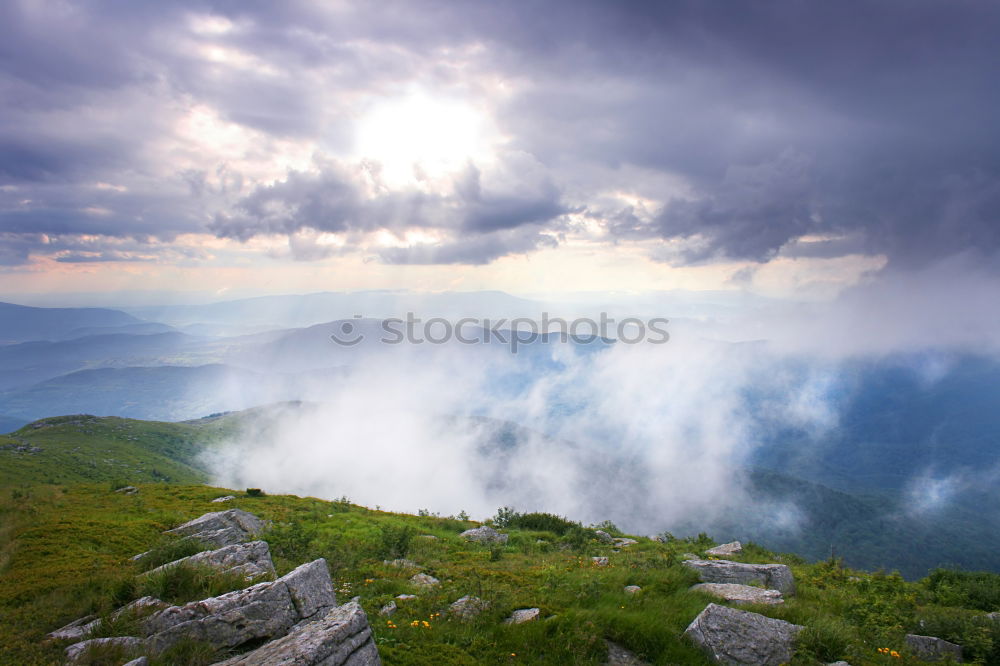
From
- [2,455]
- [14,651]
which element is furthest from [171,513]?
[2,455]

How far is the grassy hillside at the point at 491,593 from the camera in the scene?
9961 millimetres

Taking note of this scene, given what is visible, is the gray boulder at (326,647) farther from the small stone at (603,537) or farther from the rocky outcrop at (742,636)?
the small stone at (603,537)

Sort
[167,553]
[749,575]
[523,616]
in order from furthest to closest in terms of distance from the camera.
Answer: [749,575], [167,553], [523,616]

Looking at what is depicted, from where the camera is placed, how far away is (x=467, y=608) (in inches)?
468

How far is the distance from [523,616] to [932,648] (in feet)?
33.8

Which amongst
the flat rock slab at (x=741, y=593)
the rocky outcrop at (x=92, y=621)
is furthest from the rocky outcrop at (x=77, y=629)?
the flat rock slab at (x=741, y=593)

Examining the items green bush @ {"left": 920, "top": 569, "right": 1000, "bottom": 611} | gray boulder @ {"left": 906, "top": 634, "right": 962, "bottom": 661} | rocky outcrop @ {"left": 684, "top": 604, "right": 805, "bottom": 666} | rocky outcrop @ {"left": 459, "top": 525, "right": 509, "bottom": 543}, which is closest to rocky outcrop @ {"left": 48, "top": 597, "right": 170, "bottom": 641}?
rocky outcrop @ {"left": 684, "top": 604, "right": 805, "bottom": 666}

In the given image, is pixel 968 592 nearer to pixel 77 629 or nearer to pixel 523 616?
pixel 523 616

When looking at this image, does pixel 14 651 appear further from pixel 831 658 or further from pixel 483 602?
pixel 831 658

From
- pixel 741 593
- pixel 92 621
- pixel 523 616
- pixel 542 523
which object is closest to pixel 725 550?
pixel 542 523

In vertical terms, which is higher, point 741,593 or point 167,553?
point 167,553

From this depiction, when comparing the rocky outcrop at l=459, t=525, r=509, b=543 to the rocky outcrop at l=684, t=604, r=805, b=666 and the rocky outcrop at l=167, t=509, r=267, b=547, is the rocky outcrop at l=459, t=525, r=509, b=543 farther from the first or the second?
the rocky outcrop at l=684, t=604, r=805, b=666

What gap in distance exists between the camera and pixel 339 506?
1144 inches

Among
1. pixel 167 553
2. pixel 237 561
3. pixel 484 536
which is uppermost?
pixel 237 561
